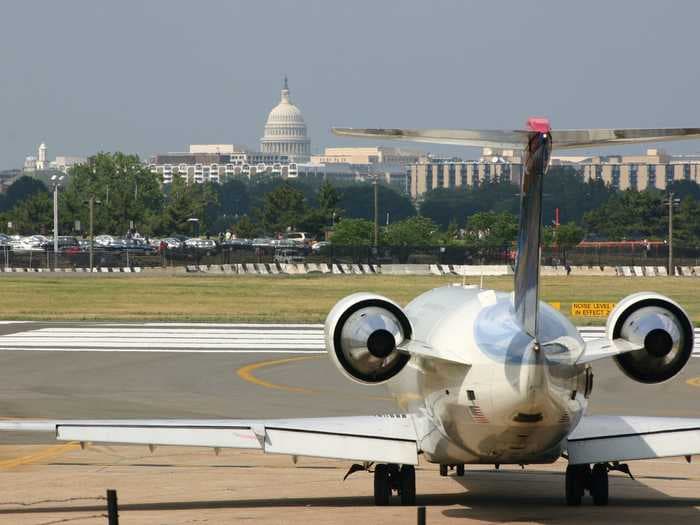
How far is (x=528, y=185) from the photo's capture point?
14.4 metres

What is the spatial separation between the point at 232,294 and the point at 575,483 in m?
50.0

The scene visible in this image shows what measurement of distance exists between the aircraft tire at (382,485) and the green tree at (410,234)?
127 metres

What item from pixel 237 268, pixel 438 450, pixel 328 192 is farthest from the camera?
pixel 328 192

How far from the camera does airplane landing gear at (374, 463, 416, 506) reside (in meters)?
17.8

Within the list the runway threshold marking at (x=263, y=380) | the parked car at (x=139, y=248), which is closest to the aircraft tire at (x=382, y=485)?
the runway threshold marking at (x=263, y=380)

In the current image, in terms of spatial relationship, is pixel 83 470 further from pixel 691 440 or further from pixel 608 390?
pixel 608 390

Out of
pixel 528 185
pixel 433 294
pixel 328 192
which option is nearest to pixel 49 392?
pixel 433 294

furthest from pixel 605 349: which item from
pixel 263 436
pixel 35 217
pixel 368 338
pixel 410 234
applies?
pixel 35 217

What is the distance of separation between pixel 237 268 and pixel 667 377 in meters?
79.1

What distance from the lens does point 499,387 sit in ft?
49.8

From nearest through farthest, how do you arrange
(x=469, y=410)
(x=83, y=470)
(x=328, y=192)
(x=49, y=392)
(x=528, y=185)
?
1. (x=528, y=185)
2. (x=469, y=410)
3. (x=83, y=470)
4. (x=49, y=392)
5. (x=328, y=192)

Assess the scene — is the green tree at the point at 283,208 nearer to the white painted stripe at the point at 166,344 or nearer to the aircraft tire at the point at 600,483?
the white painted stripe at the point at 166,344

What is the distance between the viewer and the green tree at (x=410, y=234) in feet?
486

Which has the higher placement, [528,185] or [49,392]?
[528,185]
